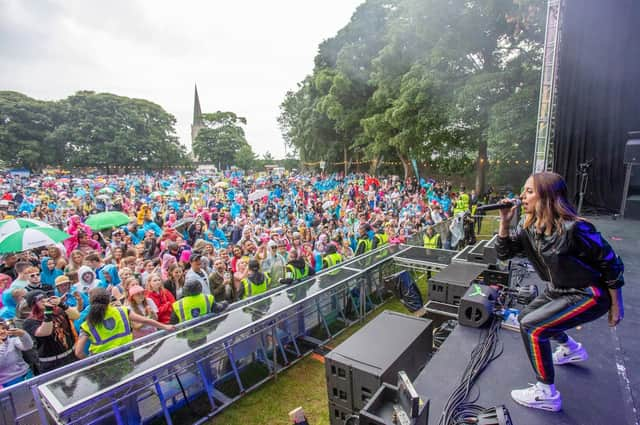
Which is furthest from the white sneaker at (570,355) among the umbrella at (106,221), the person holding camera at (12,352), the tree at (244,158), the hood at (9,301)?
the tree at (244,158)

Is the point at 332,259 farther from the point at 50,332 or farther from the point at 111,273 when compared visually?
the point at 50,332

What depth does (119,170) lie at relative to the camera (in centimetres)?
5184

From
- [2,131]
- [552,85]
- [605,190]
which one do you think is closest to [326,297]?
[552,85]

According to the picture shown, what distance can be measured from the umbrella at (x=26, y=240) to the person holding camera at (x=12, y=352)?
2.82 metres

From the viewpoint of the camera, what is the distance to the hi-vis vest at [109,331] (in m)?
3.50

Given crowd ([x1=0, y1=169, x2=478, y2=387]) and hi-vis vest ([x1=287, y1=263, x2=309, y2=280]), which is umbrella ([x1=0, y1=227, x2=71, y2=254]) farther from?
hi-vis vest ([x1=287, y1=263, x2=309, y2=280])

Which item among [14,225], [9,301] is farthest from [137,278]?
[14,225]

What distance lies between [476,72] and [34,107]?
184ft

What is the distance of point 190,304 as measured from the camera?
4.29 metres

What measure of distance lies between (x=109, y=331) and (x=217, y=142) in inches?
2549

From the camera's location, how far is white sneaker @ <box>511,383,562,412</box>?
6.98ft

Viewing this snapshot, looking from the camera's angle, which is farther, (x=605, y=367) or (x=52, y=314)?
(x=52, y=314)

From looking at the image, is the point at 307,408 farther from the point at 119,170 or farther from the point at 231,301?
the point at 119,170

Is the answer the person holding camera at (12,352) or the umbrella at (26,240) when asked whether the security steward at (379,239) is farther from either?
the umbrella at (26,240)
